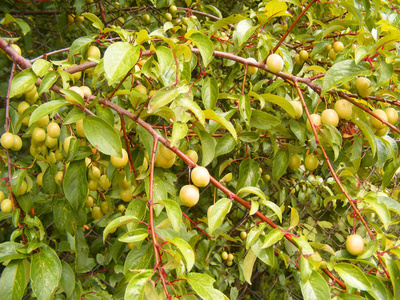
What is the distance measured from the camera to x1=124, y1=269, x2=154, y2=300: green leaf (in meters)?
0.56

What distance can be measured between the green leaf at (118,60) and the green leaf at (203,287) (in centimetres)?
41

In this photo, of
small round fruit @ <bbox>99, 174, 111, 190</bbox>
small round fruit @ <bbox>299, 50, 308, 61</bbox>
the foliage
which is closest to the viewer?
the foliage

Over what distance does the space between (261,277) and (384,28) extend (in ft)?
6.60

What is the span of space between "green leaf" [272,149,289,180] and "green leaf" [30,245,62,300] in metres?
0.75

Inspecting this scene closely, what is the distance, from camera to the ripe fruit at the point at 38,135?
3.12 feet

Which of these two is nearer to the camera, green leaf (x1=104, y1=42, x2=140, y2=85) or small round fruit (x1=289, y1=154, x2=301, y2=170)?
green leaf (x1=104, y1=42, x2=140, y2=85)

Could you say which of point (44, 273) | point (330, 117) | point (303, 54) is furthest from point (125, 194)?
point (303, 54)

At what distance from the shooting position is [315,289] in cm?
75

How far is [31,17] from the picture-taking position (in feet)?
6.79

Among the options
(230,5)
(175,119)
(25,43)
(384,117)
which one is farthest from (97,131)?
(230,5)

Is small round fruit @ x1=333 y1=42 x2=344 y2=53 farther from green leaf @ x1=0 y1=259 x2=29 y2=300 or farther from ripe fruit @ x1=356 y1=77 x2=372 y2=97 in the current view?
green leaf @ x1=0 y1=259 x2=29 y2=300

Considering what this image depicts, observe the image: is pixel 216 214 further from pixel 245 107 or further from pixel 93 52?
pixel 93 52

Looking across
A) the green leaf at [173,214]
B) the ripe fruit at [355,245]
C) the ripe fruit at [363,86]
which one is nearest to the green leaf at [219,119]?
the green leaf at [173,214]

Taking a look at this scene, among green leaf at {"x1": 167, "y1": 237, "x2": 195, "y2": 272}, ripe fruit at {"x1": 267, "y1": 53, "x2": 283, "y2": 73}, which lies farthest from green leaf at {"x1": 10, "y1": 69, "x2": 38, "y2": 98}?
ripe fruit at {"x1": 267, "y1": 53, "x2": 283, "y2": 73}
